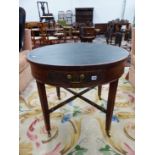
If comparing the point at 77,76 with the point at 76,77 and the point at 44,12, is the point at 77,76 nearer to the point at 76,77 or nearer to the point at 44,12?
the point at 76,77

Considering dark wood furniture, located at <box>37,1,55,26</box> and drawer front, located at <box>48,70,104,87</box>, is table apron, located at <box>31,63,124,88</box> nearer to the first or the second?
drawer front, located at <box>48,70,104,87</box>

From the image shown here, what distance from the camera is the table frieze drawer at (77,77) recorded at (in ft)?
3.44

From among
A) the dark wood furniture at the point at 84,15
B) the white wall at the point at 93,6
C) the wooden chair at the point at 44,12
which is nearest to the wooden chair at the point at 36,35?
the wooden chair at the point at 44,12

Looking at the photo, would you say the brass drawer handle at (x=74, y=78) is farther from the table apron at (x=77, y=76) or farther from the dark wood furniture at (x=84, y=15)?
the dark wood furniture at (x=84, y=15)

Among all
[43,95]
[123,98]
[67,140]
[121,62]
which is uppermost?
[121,62]

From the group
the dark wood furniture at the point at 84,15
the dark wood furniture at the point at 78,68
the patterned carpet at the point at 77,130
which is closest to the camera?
the dark wood furniture at the point at 78,68

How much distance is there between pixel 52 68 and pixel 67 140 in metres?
0.67

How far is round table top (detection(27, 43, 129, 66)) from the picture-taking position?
1.08m

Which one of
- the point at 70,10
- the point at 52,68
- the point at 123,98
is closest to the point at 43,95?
the point at 52,68

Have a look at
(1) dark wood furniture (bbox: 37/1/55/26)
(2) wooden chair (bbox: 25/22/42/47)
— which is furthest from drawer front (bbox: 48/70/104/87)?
(1) dark wood furniture (bbox: 37/1/55/26)
